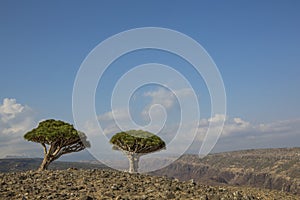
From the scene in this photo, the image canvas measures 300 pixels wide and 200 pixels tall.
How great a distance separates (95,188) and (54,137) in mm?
23736

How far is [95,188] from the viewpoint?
2750 centimetres

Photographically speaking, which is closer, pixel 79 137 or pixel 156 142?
pixel 79 137

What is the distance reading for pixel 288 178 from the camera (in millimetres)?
164000

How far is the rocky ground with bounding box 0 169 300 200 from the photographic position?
2494 centimetres

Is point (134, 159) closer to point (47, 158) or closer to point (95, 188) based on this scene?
point (47, 158)

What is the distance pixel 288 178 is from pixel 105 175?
151688mm

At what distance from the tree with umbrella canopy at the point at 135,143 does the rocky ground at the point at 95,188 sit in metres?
21.8

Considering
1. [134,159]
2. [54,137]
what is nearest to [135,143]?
[134,159]

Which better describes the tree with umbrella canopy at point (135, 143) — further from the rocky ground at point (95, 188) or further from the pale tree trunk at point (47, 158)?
the rocky ground at point (95, 188)

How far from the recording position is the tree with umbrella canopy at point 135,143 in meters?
56.5

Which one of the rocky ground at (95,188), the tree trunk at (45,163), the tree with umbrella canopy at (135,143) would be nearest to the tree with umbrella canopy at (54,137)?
the tree trunk at (45,163)

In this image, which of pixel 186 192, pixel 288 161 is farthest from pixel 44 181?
pixel 288 161

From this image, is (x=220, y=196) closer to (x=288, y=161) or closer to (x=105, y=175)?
(x=105, y=175)

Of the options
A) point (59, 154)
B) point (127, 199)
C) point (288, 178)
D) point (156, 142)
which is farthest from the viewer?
point (288, 178)
